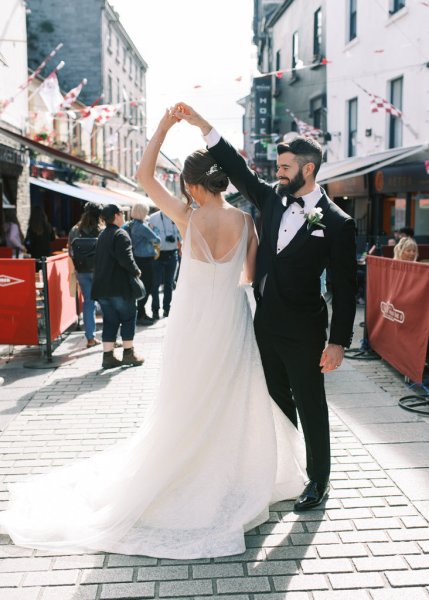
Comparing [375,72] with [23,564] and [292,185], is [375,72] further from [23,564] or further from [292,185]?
[23,564]

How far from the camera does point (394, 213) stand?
15.9 metres

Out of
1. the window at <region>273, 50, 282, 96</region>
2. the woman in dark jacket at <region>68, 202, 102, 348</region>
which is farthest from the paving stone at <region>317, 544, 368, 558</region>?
the window at <region>273, 50, 282, 96</region>

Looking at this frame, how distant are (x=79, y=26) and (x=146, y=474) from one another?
32838 millimetres

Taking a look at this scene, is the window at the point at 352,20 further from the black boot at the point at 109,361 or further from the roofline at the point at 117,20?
the roofline at the point at 117,20

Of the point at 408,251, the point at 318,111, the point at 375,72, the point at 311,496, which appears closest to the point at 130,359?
the point at 408,251

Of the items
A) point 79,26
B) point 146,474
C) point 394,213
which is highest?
point 79,26

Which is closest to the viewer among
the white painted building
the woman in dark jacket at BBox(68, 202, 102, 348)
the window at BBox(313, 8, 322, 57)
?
the woman in dark jacket at BBox(68, 202, 102, 348)

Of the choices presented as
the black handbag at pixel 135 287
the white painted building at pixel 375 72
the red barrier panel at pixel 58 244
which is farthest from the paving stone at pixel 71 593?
the white painted building at pixel 375 72

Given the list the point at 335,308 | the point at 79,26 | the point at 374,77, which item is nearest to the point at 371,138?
the point at 374,77

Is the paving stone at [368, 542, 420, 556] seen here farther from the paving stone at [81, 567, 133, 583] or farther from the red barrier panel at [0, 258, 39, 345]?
the red barrier panel at [0, 258, 39, 345]

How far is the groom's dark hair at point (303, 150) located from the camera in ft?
11.9

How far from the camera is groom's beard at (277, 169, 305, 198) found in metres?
3.67

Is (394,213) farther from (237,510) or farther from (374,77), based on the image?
(237,510)

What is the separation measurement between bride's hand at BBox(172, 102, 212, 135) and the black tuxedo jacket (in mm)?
138
